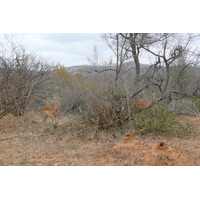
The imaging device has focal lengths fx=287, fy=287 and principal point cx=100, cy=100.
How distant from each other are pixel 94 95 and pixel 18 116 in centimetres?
514

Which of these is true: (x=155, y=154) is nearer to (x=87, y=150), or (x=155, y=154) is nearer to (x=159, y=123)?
(x=87, y=150)

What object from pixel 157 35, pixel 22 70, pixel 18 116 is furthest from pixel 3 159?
pixel 157 35

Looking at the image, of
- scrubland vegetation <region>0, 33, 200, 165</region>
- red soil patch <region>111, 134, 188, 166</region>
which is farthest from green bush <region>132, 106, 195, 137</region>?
red soil patch <region>111, 134, 188, 166</region>

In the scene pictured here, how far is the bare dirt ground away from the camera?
5.30 metres

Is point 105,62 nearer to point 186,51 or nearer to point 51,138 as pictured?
point 186,51

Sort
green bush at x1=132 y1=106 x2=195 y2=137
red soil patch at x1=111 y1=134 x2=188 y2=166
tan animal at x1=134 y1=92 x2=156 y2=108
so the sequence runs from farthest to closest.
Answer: tan animal at x1=134 y1=92 x2=156 y2=108 < green bush at x1=132 y1=106 x2=195 y2=137 < red soil patch at x1=111 y1=134 x2=188 y2=166

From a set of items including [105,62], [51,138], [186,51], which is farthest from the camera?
[105,62]

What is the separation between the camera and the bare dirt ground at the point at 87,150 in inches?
209

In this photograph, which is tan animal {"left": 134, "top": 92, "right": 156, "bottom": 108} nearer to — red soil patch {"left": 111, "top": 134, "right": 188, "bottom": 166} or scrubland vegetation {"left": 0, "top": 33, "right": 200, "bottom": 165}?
scrubland vegetation {"left": 0, "top": 33, "right": 200, "bottom": 165}

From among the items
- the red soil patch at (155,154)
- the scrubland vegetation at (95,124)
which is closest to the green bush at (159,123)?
the scrubland vegetation at (95,124)

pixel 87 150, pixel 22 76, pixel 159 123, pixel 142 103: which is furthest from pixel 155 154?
pixel 22 76

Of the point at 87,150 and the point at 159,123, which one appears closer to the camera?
the point at 87,150

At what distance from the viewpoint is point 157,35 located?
1833cm

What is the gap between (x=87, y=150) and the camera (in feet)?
20.6
